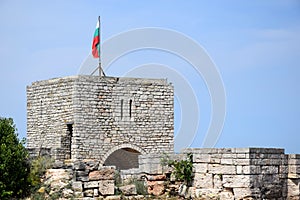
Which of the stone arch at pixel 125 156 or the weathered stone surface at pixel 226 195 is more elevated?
the stone arch at pixel 125 156

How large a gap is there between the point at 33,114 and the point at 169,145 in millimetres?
5988

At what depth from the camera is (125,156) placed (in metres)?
28.5

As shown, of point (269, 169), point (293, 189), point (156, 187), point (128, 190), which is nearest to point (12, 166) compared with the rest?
point (128, 190)

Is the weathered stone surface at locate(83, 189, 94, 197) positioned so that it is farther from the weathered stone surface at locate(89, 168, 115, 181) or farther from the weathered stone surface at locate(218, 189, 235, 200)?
the weathered stone surface at locate(218, 189, 235, 200)

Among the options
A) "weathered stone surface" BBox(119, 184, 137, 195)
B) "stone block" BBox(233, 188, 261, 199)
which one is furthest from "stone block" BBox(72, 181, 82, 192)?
"stone block" BBox(233, 188, 261, 199)

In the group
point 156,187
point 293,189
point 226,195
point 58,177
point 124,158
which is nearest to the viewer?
point 226,195

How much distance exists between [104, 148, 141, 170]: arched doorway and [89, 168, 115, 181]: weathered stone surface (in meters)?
12.0

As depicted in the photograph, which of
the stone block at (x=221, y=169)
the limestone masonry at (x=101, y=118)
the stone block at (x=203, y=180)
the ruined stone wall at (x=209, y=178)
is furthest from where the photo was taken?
the limestone masonry at (x=101, y=118)

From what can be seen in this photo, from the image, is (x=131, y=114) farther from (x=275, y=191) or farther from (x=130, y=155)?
(x=275, y=191)

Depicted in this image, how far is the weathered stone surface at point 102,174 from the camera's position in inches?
623

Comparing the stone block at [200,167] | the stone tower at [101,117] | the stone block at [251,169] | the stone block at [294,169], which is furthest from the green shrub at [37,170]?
the stone tower at [101,117]

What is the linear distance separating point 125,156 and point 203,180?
1310 centimetres

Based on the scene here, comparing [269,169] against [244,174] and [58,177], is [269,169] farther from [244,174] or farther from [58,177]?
[58,177]

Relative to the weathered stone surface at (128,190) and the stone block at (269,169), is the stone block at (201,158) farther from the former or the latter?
the weathered stone surface at (128,190)
